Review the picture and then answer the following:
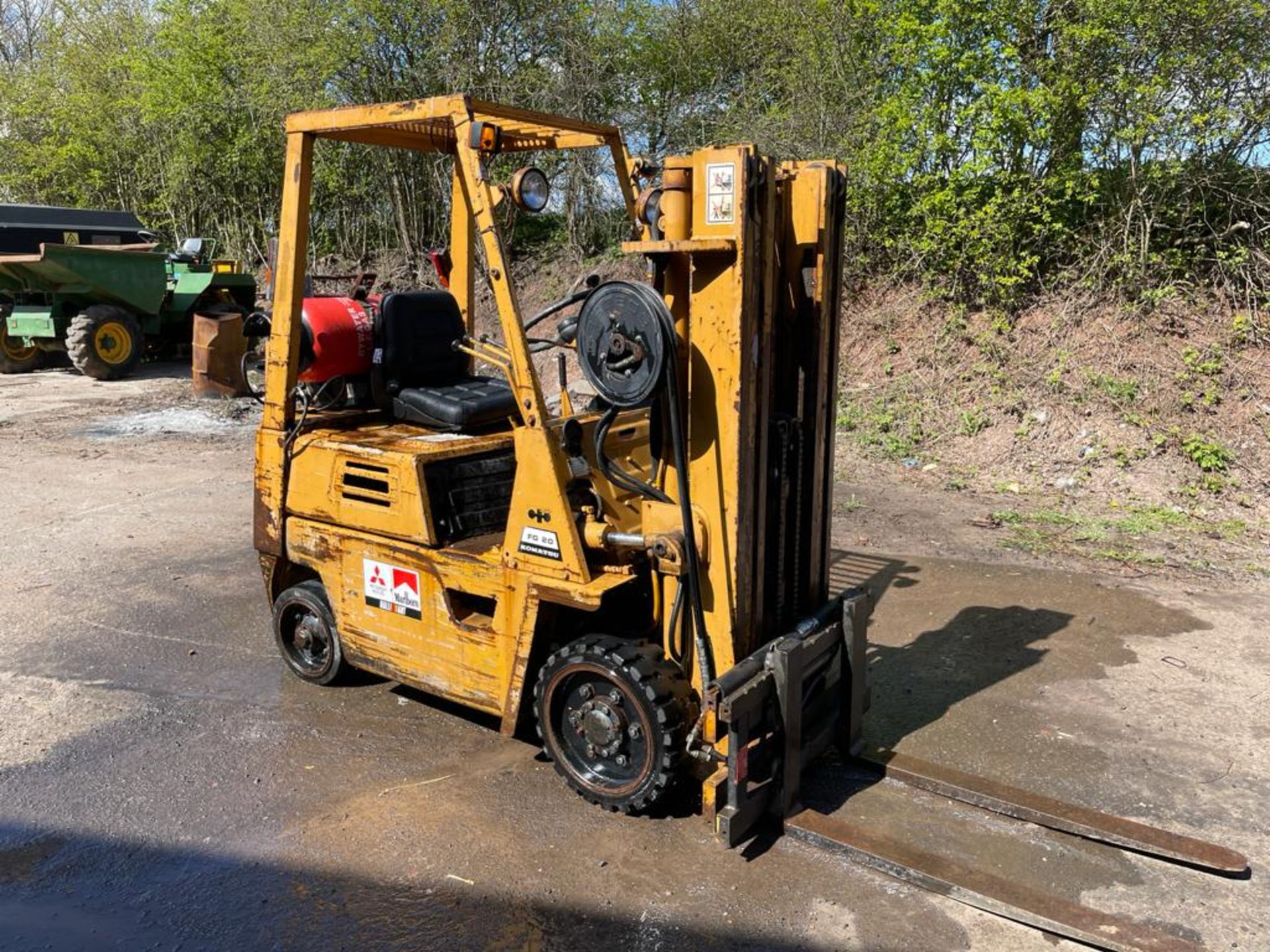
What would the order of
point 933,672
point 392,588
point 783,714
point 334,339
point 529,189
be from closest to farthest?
point 783,714, point 529,189, point 392,588, point 334,339, point 933,672

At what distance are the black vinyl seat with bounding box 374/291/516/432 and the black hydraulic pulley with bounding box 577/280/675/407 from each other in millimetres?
1289

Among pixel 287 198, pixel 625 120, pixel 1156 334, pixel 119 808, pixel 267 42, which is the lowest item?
pixel 119 808

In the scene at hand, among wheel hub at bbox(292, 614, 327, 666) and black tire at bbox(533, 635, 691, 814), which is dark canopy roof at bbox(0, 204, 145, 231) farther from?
black tire at bbox(533, 635, 691, 814)

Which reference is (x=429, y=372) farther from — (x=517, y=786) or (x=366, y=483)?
(x=517, y=786)

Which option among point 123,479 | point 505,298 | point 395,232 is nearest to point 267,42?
point 395,232

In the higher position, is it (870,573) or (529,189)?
(529,189)

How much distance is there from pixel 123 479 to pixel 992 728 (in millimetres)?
8403

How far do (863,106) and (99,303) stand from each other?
13.0 m

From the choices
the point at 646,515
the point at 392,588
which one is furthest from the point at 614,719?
the point at 392,588

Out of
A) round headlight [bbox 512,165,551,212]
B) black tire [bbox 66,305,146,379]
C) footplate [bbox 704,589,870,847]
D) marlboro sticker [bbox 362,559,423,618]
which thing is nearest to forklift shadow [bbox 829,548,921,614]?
footplate [bbox 704,589,870,847]

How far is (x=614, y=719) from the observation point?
12.2 ft

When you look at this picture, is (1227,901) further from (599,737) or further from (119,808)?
(119,808)

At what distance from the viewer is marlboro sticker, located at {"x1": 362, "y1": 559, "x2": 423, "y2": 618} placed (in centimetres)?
432

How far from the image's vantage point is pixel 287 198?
459cm
